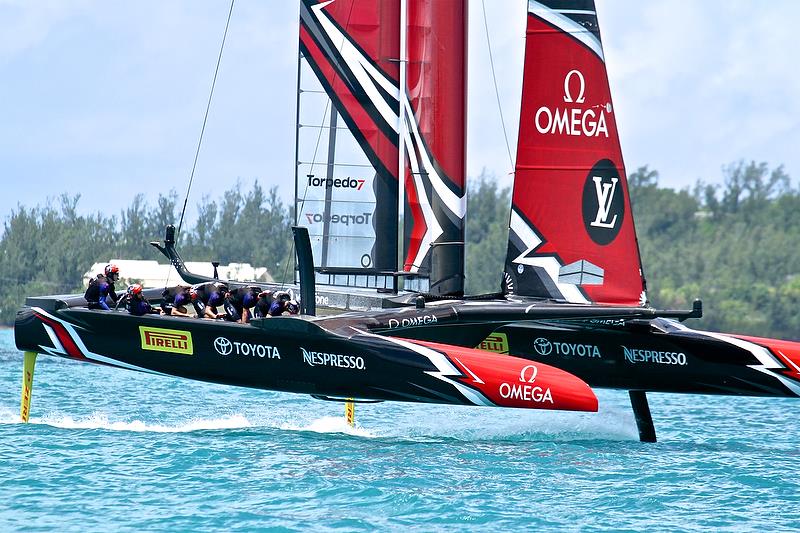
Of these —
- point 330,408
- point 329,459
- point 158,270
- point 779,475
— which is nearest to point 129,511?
point 329,459

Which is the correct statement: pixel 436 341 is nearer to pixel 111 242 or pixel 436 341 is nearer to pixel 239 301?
pixel 239 301

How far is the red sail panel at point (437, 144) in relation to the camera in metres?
11.7

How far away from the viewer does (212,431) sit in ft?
35.7

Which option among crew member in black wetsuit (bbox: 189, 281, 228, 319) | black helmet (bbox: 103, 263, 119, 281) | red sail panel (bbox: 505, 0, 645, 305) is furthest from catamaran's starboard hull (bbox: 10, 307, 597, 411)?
red sail panel (bbox: 505, 0, 645, 305)

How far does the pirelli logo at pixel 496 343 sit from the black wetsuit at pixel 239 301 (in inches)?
77.2

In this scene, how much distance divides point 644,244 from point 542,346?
42059 millimetres

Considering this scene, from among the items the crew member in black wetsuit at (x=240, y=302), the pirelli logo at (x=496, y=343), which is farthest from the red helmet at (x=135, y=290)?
the pirelli logo at (x=496, y=343)

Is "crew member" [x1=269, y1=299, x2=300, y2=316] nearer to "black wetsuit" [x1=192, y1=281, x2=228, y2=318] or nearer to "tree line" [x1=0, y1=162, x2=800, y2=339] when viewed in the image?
"black wetsuit" [x1=192, y1=281, x2=228, y2=318]

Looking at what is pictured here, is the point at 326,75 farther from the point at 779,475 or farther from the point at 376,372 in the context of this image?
the point at 779,475

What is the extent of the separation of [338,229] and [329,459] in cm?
321

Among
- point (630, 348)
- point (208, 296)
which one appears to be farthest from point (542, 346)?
point (208, 296)

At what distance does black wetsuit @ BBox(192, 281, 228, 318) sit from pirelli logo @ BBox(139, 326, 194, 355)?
2.86 feet

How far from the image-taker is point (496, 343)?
11.3 meters

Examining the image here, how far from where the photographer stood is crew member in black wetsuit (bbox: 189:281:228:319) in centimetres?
1114
